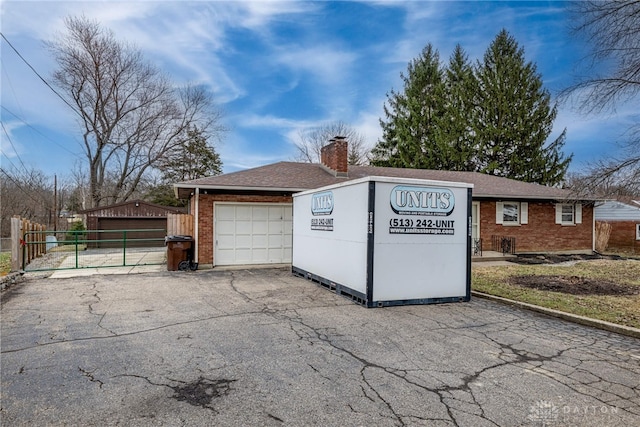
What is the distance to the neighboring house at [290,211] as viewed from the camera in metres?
12.3

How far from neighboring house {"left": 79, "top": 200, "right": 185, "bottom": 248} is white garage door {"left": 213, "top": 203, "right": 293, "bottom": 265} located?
10460 millimetres

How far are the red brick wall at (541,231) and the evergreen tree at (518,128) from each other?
1386cm

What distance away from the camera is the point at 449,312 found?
22.3 ft

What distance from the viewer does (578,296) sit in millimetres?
7832

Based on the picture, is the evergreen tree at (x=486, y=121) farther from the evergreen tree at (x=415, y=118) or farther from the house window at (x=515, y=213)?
the house window at (x=515, y=213)

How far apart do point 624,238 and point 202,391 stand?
22.0m

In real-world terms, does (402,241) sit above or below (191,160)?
below

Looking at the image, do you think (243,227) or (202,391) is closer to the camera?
(202,391)

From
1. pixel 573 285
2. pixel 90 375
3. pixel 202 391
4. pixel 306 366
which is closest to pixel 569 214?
pixel 573 285

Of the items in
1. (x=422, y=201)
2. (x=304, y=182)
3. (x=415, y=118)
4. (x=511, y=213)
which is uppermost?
(x=415, y=118)

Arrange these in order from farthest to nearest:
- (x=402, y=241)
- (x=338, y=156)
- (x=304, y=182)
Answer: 1. (x=338, y=156)
2. (x=304, y=182)
3. (x=402, y=241)

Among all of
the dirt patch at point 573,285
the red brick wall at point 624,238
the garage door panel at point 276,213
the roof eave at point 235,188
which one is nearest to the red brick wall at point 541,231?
the red brick wall at point 624,238

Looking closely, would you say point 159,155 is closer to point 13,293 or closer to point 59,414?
point 13,293

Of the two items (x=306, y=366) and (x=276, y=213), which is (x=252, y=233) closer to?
(x=276, y=213)
